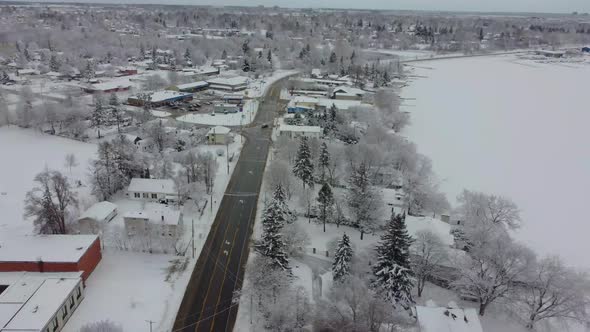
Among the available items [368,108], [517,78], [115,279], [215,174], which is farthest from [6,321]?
[517,78]

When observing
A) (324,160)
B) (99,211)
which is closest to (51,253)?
(99,211)

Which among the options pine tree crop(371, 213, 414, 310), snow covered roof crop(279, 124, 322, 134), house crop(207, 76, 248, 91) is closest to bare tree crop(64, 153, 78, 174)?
snow covered roof crop(279, 124, 322, 134)

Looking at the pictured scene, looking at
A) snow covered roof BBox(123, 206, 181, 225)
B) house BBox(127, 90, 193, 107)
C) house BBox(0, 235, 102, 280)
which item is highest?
house BBox(127, 90, 193, 107)

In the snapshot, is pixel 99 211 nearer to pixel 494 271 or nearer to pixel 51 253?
pixel 51 253

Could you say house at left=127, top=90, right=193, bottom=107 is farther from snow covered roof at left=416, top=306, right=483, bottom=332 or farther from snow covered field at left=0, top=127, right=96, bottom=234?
snow covered roof at left=416, top=306, right=483, bottom=332

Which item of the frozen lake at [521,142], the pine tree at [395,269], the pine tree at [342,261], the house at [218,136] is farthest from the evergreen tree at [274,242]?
the house at [218,136]

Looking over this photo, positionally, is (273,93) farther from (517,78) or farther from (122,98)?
(517,78)

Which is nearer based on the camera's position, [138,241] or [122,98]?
[138,241]
